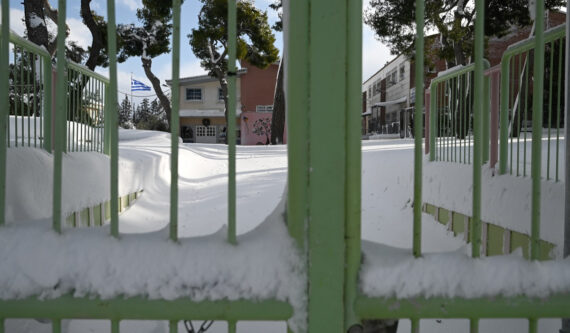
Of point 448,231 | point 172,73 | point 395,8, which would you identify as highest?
point 395,8

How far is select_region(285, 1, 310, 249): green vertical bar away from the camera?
991mm

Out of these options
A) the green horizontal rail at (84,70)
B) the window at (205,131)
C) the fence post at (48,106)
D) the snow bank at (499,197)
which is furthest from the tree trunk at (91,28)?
the window at (205,131)

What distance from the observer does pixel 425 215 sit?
4102 millimetres

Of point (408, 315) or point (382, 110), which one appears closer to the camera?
point (408, 315)

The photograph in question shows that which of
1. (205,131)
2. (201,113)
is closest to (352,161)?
(201,113)

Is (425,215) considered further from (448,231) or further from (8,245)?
(8,245)

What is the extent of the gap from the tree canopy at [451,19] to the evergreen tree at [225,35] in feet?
17.4

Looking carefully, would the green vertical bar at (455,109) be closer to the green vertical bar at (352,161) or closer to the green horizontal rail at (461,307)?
the green horizontal rail at (461,307)

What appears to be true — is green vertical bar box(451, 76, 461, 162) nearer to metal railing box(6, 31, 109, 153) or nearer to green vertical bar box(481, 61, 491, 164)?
green vertical bar box(481, 61, 491, 164)

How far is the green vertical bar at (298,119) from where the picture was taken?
991 millimetres

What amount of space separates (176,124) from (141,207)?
3.67m

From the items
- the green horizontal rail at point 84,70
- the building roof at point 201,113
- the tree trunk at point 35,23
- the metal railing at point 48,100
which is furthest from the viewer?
the building roof at point 201,113

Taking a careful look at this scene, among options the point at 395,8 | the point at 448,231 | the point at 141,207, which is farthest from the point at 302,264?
the point at 395,8

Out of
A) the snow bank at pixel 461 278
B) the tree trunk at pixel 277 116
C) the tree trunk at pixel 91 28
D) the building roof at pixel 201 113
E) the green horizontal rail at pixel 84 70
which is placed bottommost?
the snow bank at pixel 461 278
